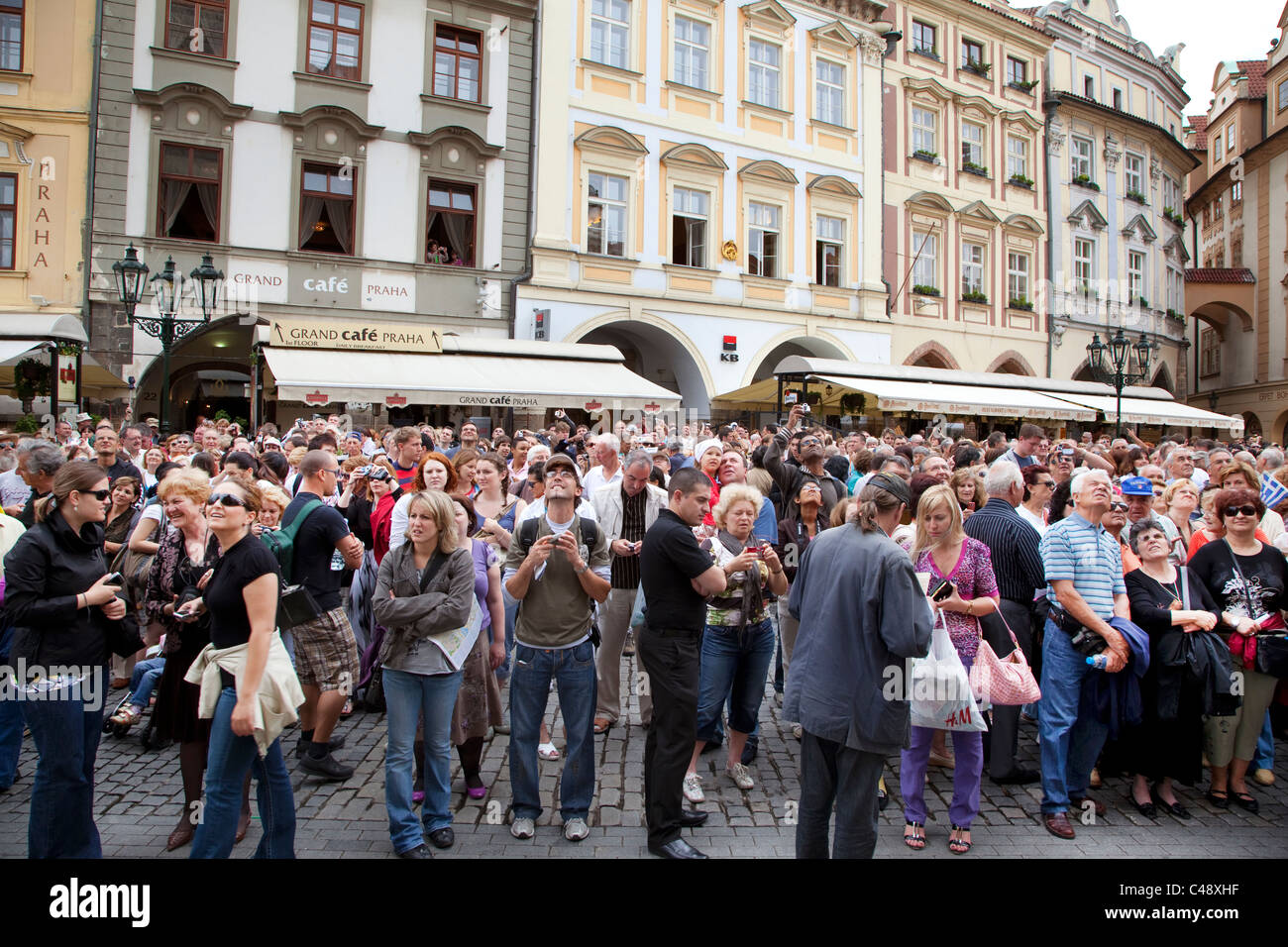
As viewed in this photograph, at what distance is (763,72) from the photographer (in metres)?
21.1

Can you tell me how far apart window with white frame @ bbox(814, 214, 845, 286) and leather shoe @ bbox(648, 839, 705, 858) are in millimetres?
20042

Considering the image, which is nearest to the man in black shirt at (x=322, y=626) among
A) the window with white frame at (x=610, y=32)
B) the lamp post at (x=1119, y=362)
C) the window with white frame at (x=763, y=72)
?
the window with white frame at (x=610, y=32)

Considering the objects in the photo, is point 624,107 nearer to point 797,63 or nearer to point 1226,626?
point 797,63

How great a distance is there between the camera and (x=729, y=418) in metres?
20.6

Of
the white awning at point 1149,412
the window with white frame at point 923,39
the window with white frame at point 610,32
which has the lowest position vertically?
the white awning at point 1149,412

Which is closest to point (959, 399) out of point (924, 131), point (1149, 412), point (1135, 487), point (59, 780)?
point (1149, 412)

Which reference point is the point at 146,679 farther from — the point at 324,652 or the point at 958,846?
the point at 958,846

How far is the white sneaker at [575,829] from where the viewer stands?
399 cm

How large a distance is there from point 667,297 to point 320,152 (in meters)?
8.33

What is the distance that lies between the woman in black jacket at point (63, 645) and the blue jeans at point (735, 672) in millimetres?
3011

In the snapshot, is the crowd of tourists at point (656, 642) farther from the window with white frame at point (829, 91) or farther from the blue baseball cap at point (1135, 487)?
the window with white frame at point (829, 91)

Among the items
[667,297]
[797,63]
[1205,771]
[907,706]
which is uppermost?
[797,63]

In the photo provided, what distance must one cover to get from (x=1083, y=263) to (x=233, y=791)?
3065 cm

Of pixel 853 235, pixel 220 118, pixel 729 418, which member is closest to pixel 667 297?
pixel 729 418
